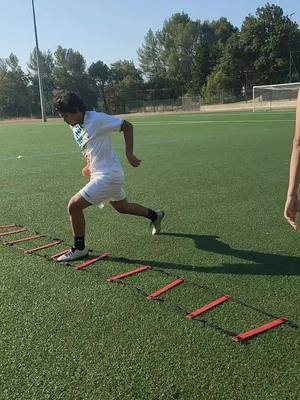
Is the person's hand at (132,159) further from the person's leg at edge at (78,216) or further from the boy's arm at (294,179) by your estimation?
the boy's arm at (294,179)

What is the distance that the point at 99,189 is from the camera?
15.0 feet

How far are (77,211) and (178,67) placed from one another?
293 ft

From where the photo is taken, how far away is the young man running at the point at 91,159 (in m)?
4.52

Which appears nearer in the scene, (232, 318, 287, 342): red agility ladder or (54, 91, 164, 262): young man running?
(232, 318, 287, 342): red agility ladder

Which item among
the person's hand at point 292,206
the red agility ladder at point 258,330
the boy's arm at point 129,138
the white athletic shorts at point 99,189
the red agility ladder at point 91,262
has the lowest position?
the red agility ladder at point 258,330

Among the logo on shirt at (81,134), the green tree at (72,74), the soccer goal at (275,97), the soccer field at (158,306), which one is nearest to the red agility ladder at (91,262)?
the soccer field at (158,306)

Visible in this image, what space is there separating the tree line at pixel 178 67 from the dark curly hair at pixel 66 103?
5344 cm

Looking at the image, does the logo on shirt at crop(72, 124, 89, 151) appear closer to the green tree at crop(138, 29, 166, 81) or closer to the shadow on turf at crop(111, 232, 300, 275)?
the shadow on turf at crop(111, 232, 300, 275)

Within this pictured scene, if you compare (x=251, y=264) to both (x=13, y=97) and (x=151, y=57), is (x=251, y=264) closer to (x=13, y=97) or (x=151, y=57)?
(x=13, y=97)

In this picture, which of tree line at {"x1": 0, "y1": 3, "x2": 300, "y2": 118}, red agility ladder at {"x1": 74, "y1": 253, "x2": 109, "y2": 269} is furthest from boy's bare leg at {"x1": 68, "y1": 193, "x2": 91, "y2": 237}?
tree line at {"x1": 0, "y1": 3, "x2": 300, "y2": 118}

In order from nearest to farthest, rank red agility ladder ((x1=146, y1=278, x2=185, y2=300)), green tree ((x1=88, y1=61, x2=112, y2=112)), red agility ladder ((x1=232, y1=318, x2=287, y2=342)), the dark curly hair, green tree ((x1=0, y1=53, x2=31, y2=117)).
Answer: red agility ladder ((x1=232, y1=318, x2=287, y2=342)) < red agility ladder ((x1=146, y1=278, x2=185, y2=300)) < the dark curly hair < green tree ((x1=0, y1=53, x2=31, y2=117)) < green tree ((x1=88, y1=61, x2=112, y2=112))

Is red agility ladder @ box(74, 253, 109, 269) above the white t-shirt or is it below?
below

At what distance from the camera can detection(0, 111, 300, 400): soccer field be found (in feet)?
8.35

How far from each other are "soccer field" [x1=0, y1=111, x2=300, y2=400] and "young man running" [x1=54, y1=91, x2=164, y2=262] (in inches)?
13.8
